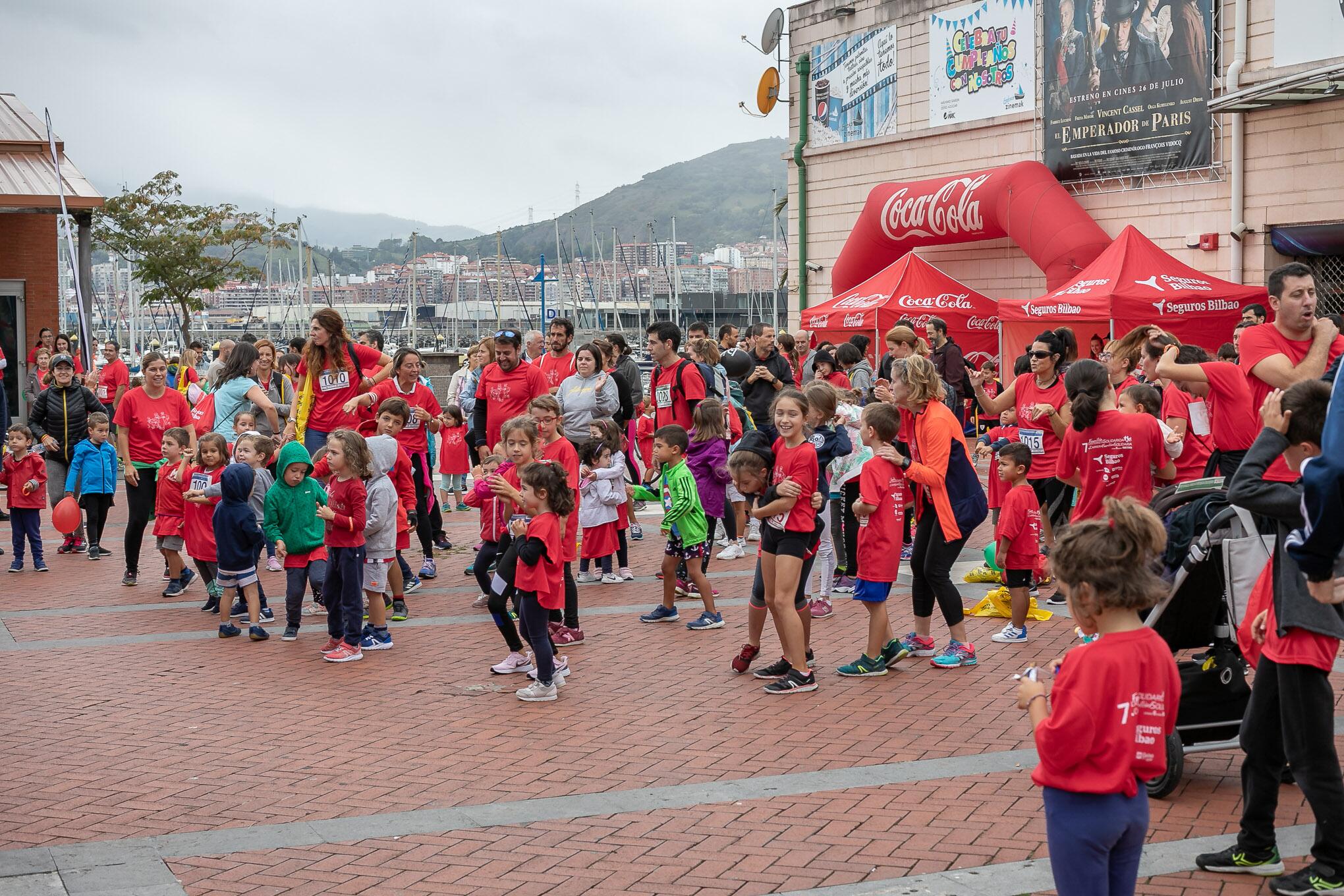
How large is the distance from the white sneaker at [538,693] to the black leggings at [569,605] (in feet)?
4.15

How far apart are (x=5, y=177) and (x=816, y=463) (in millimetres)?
20188

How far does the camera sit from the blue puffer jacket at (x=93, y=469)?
41.6ft

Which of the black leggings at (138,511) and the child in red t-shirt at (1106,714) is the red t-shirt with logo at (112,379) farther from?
the child in red t-shirt at (1106,714)

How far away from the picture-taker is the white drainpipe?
1845cm

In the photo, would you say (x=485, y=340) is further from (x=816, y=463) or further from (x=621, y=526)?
(x=816, y=463)

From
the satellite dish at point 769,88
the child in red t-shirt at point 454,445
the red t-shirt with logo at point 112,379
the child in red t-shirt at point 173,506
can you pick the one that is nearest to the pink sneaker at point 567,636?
the child in red t-shirt at point 173,506

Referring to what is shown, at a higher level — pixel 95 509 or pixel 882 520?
pixel 882 520

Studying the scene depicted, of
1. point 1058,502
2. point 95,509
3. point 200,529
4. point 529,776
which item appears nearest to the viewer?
point 529,776

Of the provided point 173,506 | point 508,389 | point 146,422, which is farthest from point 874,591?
point 146,422

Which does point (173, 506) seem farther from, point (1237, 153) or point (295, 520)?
point (1237, 153)

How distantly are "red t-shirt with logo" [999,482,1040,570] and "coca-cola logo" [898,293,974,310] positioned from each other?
513 inches

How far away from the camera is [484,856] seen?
5.18m

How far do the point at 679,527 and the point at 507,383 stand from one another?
2288 millimetres

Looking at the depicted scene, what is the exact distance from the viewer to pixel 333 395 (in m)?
10.3
